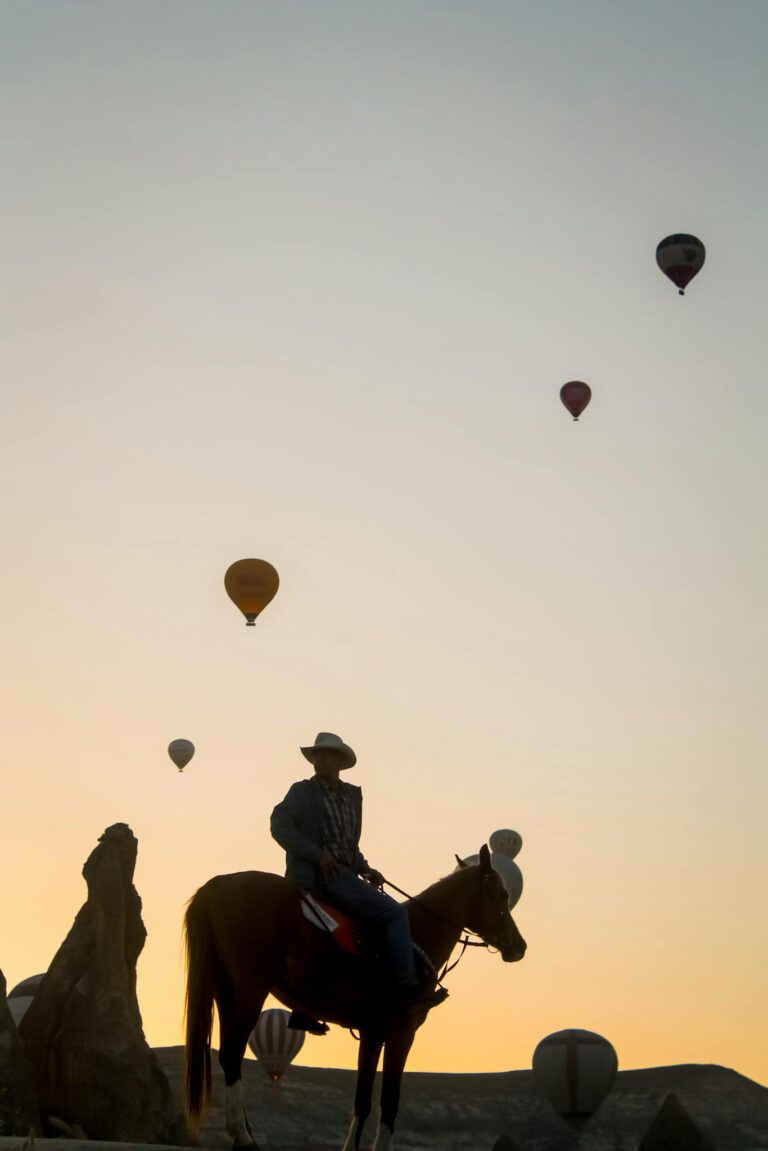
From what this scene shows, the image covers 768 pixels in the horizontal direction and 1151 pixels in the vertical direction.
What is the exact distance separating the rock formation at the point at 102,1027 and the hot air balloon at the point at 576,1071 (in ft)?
76.8

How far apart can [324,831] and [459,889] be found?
5.77ft

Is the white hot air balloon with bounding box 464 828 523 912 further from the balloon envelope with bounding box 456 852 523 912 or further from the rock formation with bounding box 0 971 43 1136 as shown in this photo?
the rock formation with bounding box 0 971 43 1136

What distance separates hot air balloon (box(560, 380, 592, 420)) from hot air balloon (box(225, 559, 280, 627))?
16752mm

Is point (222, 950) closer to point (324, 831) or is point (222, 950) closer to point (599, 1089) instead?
point (324, 831)

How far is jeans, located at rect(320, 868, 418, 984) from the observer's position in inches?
699

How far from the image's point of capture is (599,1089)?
60.7m

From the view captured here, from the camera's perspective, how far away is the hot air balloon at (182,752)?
59.8 meters

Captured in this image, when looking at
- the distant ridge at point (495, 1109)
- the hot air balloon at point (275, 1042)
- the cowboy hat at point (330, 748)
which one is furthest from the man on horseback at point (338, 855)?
the distant ridge at point (495, 1109)

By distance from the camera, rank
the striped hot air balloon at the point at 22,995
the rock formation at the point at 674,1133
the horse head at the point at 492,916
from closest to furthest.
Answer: the horse head at the point at 492,916 → the rock formation at the point at 674,1133 → the striped hot air balloon at the point at 22,995

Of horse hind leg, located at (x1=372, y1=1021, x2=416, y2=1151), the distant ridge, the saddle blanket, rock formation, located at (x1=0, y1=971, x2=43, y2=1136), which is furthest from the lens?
the distant ridge

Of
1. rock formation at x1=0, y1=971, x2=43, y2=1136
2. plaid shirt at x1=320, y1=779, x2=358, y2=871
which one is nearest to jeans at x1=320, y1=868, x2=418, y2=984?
plaid shirt at x1=320, y1=779, x2=358, y2=871

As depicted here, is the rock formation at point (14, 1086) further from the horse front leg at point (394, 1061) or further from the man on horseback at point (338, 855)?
the man on horseback at point (338, 855)

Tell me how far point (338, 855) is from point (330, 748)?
107 cm

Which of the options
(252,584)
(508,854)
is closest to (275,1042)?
(508,854)
